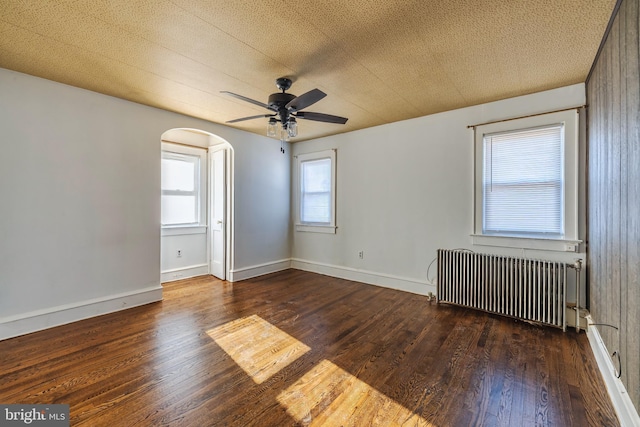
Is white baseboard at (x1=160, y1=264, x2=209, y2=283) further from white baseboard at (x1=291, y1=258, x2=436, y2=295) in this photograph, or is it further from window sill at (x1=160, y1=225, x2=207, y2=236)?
white baseboard at (x1=291, y1=258, x2=436, y2=295)

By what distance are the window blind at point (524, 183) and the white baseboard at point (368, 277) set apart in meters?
1.17

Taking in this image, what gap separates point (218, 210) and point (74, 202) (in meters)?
2.07

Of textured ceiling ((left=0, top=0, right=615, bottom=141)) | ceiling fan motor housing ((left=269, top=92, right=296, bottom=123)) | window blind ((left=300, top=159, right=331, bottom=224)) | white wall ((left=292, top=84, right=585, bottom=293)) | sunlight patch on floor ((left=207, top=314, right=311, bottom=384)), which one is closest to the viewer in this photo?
textured ceiling ((left=0, top=0, right=615, bottom=141))

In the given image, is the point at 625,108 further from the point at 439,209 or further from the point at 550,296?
the point at 439,209

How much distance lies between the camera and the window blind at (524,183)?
3014 mm

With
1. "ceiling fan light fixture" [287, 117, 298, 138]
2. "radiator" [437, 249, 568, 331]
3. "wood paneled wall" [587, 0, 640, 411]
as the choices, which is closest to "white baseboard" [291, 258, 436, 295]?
"radiator" [437, 249, 568, 331]

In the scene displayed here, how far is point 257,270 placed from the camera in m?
5.01

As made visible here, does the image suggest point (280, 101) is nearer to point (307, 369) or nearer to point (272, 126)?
point (272, 126)

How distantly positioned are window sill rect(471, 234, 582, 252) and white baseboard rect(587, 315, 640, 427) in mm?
837

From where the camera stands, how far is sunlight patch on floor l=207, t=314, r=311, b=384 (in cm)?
218

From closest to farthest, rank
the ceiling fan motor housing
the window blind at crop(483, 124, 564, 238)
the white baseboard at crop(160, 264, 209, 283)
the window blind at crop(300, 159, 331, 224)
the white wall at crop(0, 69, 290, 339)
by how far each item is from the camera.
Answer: the ceiling fan motor housing, the white wall at crop(0, 69, 290, 339), the window blind at crop(483, 124, 564, 238), the white baseboard at crop(160, 264, 209, 283), the window blind at crop(300, 159, 331, 224)

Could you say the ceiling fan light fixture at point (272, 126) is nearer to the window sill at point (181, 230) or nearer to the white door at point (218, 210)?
the white door at point (218, 210)

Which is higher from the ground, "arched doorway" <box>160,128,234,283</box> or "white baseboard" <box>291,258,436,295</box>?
"arched doorway" <box>160,128,234,283</box>

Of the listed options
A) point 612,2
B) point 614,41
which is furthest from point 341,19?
point 614,41
